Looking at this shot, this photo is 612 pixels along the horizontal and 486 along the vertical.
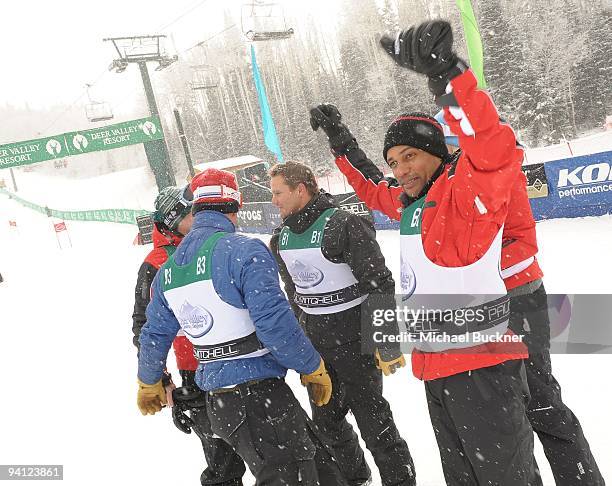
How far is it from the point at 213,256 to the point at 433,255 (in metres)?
0.99

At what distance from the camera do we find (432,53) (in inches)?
63.5

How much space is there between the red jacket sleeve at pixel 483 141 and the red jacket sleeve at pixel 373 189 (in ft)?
3.99

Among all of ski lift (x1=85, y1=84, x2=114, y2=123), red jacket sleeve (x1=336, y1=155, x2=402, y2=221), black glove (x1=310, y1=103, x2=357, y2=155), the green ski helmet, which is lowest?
red jacket sleeve (x1=336, y1=155, x2=402, y2=221)

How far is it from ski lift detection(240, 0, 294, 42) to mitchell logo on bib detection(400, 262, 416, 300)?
16938mm

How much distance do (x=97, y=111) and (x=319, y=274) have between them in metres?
28.3

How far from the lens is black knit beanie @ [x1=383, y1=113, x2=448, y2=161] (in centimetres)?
201

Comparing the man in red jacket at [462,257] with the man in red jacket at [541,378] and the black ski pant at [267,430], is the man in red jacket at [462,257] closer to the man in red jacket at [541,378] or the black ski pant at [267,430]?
the man in red jacket at [541,378]

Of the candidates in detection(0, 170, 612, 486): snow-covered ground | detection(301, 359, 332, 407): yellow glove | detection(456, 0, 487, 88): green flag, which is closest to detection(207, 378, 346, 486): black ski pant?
detection(301, 359, 332, 407): yellow glove

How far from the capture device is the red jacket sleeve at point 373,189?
2.94 metres

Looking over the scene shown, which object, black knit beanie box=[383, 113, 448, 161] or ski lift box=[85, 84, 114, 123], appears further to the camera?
ski lift box=[85, 84, 114, 123]

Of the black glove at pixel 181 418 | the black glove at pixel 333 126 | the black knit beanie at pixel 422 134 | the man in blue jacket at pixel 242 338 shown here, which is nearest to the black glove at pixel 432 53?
the black knit beanie at pixel 422 134

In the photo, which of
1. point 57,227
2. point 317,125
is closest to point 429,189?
point 317,125

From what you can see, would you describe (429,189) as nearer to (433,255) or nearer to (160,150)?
(433,255)
